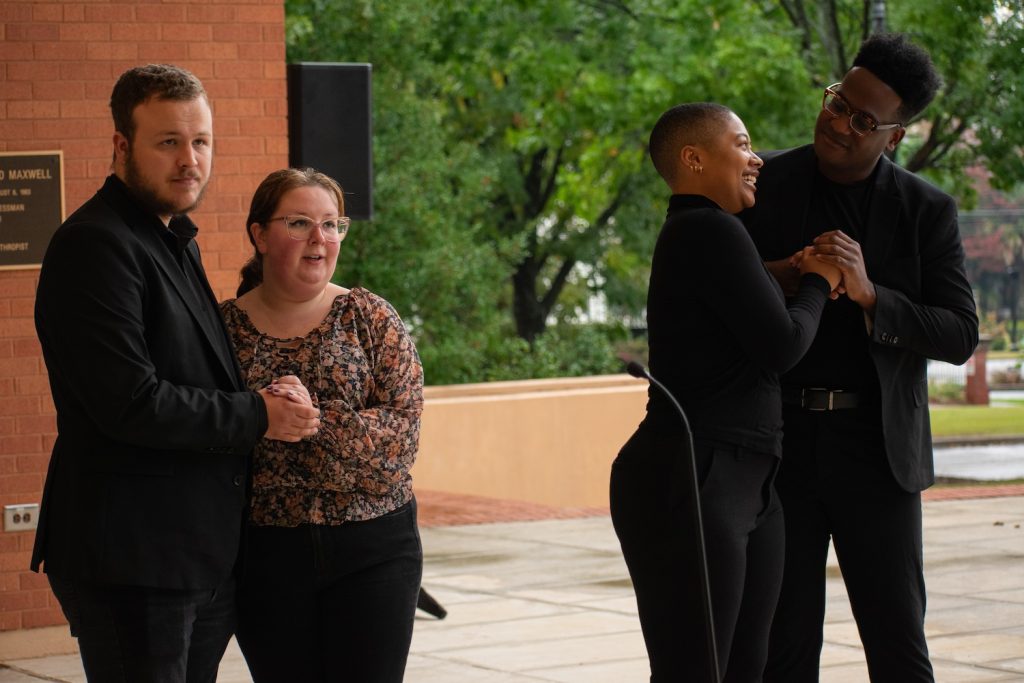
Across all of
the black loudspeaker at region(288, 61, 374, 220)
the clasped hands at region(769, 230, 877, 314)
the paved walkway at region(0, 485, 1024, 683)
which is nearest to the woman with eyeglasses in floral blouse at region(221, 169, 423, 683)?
the clasped hands at region(769, 230, 877, 314)

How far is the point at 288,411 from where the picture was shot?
323 centimetres

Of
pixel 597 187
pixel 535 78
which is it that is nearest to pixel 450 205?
pixel 535 78

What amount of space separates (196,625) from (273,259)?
2.88 feet

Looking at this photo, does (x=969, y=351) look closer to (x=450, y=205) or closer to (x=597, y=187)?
(x=450, y=205)

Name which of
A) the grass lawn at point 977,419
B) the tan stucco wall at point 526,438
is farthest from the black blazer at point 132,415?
the grass lawn at point 977,419

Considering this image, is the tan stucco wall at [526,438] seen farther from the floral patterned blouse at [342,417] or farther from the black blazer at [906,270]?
the floral patterned blouse at [342,417]

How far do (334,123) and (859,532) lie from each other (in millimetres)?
4371

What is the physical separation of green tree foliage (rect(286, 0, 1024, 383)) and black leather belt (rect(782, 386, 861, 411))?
12.6 m

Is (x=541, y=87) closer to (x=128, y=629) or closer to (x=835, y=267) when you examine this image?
(x=835, y=267)

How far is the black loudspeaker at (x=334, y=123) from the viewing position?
7539 mm

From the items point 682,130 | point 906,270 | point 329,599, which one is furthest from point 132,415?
point 906,270

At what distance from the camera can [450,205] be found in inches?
775

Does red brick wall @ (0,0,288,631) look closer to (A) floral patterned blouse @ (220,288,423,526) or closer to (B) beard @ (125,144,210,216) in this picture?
(A) floral patterned blouse @ (220,288,423,526)

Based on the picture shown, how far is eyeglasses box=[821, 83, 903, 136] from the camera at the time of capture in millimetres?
3924
